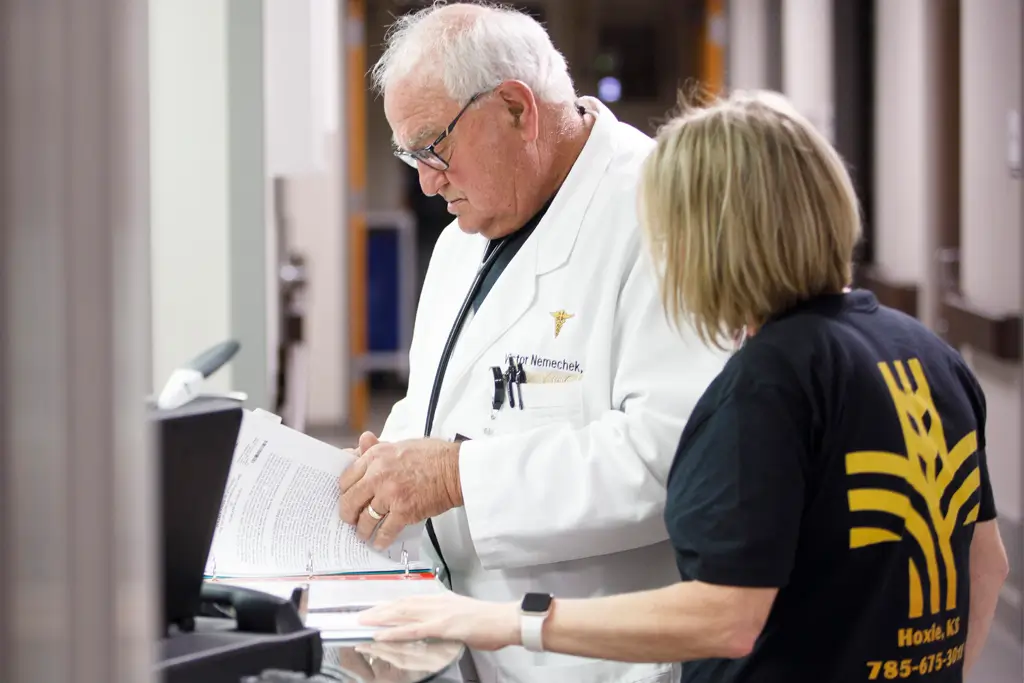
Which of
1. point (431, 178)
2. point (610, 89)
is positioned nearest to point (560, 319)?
point (431, 178)

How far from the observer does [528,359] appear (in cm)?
163

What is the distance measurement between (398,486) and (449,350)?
10.8 inches

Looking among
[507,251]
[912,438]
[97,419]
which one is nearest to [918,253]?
[507,251]

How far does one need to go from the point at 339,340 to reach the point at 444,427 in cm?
530

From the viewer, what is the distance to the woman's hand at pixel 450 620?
1184mm

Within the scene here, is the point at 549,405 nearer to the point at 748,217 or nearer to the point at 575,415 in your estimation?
the point at 575,415

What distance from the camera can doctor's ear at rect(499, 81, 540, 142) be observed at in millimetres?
1661

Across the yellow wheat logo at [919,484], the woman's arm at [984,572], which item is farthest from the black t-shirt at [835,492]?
the woman's arm at [984,572]

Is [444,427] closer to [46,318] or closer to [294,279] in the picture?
[46,318]

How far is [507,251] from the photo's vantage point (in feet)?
5.87

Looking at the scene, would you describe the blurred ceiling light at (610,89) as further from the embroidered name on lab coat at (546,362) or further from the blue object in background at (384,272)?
the embroidered name on lab coat at (546,362)

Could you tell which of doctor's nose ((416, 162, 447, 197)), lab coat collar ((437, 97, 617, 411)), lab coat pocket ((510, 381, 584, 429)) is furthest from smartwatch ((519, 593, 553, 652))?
doctor's nose ((416, 162, 447, 197))

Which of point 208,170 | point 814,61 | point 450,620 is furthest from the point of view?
point 814,61

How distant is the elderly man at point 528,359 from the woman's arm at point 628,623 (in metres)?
0.30
